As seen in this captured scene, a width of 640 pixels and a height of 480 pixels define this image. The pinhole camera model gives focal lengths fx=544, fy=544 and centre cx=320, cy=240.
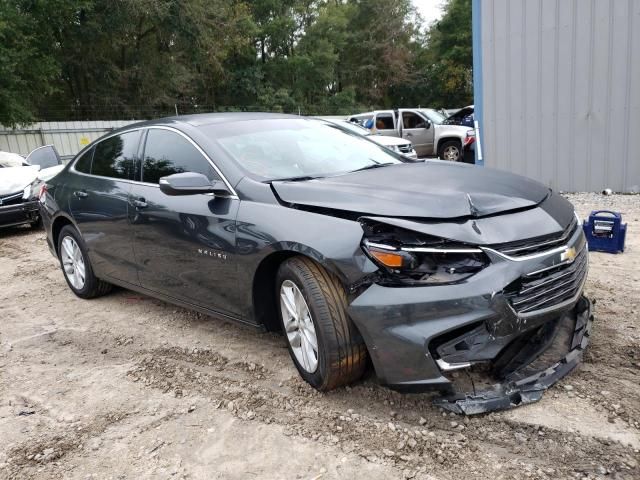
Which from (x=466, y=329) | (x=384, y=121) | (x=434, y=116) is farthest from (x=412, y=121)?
(x=466, y=329)

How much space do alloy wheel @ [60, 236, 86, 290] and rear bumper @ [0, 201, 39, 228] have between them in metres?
4.09

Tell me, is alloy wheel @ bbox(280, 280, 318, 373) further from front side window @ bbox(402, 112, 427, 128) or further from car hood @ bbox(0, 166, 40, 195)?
front side window @ bbox(402, 112, 427, 128)

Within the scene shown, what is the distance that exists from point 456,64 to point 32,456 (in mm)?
40168

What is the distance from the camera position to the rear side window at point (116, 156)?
13.9 feet

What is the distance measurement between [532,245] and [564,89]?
22.0ft

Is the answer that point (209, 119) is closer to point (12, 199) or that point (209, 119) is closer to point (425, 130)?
point (12, 199)

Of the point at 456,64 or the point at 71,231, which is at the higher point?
the point at 456,64

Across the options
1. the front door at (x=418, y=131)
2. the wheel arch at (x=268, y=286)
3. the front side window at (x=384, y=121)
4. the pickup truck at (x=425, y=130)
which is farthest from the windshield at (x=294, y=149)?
the front side window at (x=384, y=121)

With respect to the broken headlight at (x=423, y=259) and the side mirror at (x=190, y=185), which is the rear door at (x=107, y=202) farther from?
the broken headlight at (x=423, y=259)

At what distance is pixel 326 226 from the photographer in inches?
107

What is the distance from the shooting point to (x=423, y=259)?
250 cm

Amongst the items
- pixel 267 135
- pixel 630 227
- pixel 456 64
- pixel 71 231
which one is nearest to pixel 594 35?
pixel 630 227

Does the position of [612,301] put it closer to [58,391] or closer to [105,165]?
[58,391]

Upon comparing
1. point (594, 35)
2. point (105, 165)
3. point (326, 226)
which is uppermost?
point (594, 35)
